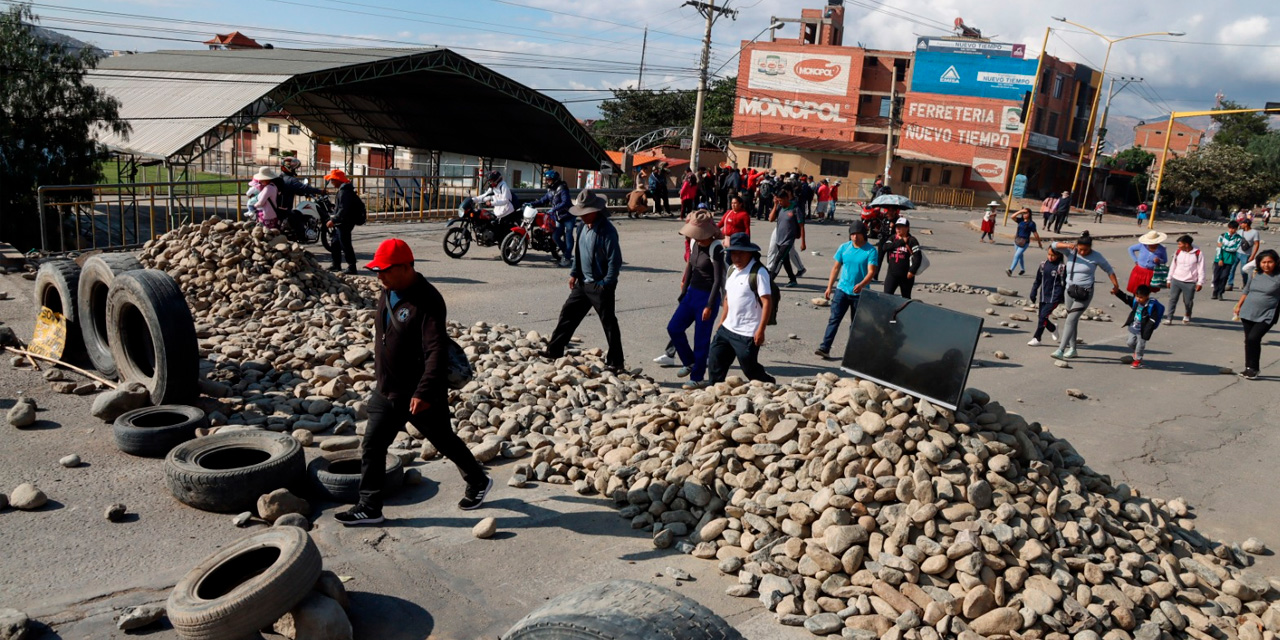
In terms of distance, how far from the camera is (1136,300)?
38.4 ft

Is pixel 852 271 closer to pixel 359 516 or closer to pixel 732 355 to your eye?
pixel 732 355

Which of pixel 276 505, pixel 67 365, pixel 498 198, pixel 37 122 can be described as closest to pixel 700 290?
pixel 276 505

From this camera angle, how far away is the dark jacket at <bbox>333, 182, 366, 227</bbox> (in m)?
13.1

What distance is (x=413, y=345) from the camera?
5.09m

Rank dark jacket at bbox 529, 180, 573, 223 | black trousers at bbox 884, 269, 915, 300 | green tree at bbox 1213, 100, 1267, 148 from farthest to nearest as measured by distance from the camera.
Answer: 1. green tree at bbox 1213, 100, 1267, 148
2. dark jacket at bbox 529, 180, 573, 223
3. black trousers at bbox 884, 269, 915, 300

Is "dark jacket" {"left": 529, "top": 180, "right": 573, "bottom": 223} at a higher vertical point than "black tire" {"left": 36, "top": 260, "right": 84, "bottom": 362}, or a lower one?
higher

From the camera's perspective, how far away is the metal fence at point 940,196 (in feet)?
167

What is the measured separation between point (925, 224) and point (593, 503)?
31.9 meters

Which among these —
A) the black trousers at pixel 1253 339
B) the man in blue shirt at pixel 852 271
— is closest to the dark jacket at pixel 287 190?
the man in blue shirt at pixel 852 271

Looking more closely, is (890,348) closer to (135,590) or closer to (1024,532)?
(1024,532)

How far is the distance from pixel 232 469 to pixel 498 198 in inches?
444

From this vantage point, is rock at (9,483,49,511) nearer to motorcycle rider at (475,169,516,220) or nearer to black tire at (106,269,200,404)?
black tire at (106,269,200,404)

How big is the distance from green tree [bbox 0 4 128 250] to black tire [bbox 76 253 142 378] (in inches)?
512

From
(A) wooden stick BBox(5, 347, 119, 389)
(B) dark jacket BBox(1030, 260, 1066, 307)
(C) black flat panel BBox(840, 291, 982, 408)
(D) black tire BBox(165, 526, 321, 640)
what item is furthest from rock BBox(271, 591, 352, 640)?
(B) dark jacket BBox(1030, 260, 1066, 307)
